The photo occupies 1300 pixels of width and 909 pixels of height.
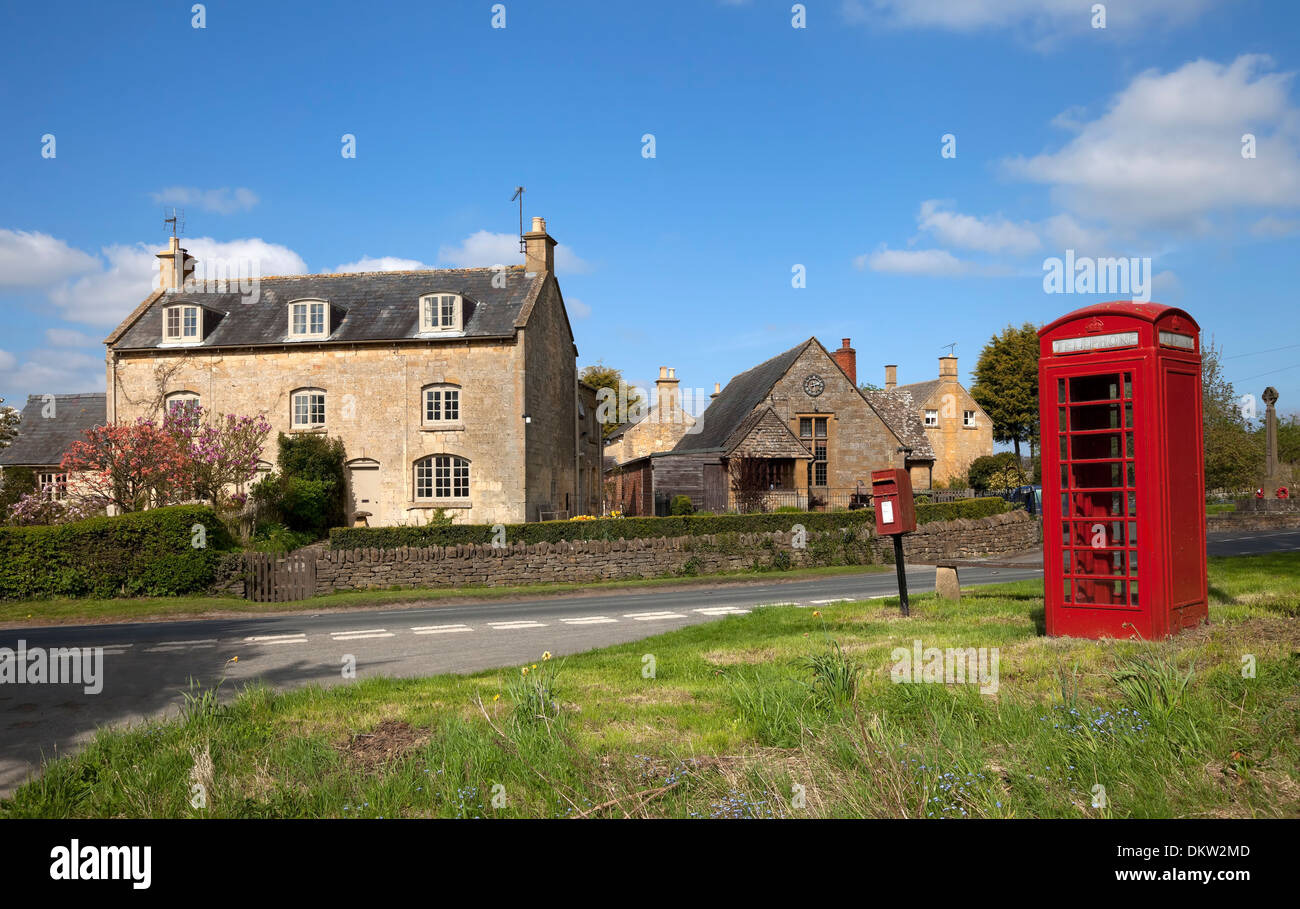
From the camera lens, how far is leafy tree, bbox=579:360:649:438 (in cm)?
7162

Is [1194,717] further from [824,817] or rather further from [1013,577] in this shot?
[1013,577]

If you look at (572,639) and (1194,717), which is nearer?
(1194,717)

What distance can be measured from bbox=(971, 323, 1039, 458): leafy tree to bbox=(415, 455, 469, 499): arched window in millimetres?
50679

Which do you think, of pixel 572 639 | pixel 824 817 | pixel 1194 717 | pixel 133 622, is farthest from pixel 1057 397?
pixel 133 622

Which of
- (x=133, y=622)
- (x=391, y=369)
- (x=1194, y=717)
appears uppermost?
(x=391, y=369)

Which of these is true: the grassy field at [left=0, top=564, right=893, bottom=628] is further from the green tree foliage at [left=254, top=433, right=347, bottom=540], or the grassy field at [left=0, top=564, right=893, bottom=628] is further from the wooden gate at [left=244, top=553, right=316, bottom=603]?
the green tree foliage at [left=254, top=433, right=347, bottom=540]

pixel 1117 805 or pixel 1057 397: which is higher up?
pixel 1057 397

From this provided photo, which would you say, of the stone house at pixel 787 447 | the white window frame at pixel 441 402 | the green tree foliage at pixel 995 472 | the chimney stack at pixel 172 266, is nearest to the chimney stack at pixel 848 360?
the stone house at pixel 787 447

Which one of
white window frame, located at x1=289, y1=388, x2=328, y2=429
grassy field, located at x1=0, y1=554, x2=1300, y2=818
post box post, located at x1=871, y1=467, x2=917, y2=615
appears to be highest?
white window frame, located at x1=289, y1=388, x2=328, y2=429

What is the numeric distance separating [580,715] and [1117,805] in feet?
12.5

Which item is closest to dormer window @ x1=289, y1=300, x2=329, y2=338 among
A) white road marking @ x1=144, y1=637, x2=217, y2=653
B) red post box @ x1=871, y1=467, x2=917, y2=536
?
white road marking @ x1=144, y1=637, x2=217, y2=653

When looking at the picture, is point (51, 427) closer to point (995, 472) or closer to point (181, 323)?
point (181, 323)
